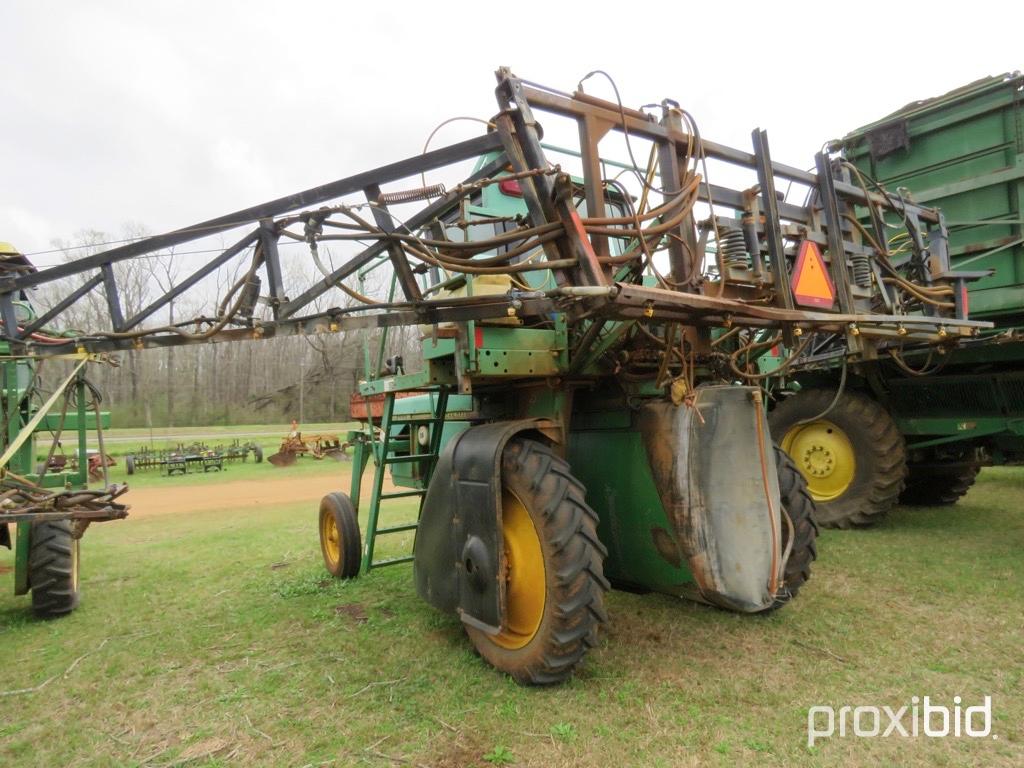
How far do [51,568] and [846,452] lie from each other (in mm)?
6852

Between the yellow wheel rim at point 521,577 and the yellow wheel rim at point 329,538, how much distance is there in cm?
253

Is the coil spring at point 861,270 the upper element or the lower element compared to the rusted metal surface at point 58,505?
upper

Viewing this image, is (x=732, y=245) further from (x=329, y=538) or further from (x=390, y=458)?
(x=329, y=538)

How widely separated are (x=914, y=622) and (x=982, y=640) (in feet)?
1.15

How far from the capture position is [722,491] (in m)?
3.33

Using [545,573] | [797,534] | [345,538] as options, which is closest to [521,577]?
[545,573]

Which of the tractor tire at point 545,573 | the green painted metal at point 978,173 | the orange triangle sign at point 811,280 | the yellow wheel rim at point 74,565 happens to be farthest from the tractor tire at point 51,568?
the green painted metal at point 978,173

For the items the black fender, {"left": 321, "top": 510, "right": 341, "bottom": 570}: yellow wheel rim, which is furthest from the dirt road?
the black fender

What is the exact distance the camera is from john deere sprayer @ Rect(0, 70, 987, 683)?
2.91m

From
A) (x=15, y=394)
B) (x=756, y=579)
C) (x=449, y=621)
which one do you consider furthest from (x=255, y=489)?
(x=756, y=579)

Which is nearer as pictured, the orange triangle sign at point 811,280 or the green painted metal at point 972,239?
the orange triangle sign at point 811,280

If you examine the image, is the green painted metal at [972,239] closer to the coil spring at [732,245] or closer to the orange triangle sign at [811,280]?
the orange triangle sign at [811,280]

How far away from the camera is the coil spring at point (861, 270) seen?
3.62 m

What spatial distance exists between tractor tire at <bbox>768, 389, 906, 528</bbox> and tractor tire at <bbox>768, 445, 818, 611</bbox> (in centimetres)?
228
